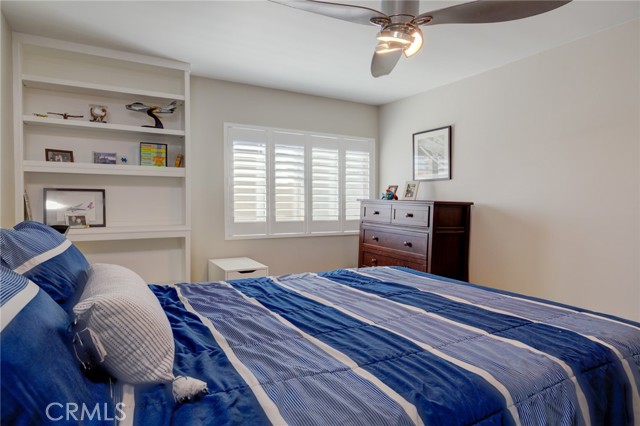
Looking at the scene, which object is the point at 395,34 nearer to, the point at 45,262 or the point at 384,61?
the point at 384,61

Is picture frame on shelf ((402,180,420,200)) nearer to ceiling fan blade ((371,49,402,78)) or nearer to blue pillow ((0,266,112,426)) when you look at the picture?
ceiling fan blade ((371,49,402,78))

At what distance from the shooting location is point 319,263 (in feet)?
15.1

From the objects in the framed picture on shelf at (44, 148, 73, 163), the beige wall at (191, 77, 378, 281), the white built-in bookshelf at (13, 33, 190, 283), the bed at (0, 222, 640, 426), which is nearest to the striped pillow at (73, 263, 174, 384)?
the bed at (0, 222, 640, 426)

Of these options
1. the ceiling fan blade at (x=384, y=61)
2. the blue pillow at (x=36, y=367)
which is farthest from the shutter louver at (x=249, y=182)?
the blue pillow at (x=36, y=367)

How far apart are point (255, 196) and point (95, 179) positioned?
1.55 meters

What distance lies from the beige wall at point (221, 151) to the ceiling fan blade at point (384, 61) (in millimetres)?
2037

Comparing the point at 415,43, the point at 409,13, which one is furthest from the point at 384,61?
the point at 409,13

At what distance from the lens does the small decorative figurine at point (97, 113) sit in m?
3.26

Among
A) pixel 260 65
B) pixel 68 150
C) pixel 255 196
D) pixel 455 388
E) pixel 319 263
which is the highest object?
Answer: pixel 260 65

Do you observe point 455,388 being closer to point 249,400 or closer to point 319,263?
point 249,400

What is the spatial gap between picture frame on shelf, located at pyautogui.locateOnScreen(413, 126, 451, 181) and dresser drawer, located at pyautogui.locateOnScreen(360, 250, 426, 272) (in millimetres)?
1061

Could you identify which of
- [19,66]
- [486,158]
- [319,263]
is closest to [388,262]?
[319,263]

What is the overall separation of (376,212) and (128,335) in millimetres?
3499

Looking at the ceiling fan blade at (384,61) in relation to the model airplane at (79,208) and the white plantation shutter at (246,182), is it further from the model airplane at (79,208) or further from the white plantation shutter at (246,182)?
the model airplane at (79,208)
